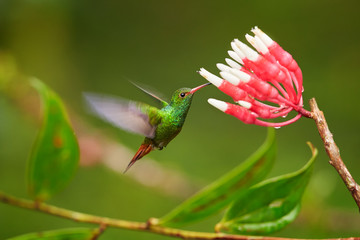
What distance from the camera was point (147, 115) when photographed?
3.61 feet

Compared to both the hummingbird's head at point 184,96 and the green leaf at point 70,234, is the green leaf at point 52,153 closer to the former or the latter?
the green leaf at point 70,234

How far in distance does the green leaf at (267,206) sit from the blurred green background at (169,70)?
5.17 feet

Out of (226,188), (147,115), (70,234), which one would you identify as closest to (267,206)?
(226,188)

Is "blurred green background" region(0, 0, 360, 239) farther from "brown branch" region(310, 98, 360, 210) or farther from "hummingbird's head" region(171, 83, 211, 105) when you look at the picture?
"brown branch" region(310, 98, 360, 210)

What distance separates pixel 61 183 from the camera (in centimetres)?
113

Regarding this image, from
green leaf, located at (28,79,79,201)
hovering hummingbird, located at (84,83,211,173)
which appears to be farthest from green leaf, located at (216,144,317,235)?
green leaf, located at (28,79,79,201)

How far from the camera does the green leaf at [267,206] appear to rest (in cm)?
99

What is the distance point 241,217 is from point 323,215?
0.84 metres

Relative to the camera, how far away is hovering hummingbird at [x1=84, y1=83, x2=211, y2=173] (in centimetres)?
100

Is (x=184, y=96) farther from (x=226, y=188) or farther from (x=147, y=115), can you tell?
(x=226, y=188)

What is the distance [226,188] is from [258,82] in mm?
275

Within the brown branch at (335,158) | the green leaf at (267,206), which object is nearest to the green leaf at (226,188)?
the green leaf at (267,206)

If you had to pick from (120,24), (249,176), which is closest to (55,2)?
(120,24)

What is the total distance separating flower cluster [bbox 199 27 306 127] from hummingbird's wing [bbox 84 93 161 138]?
0.20m
